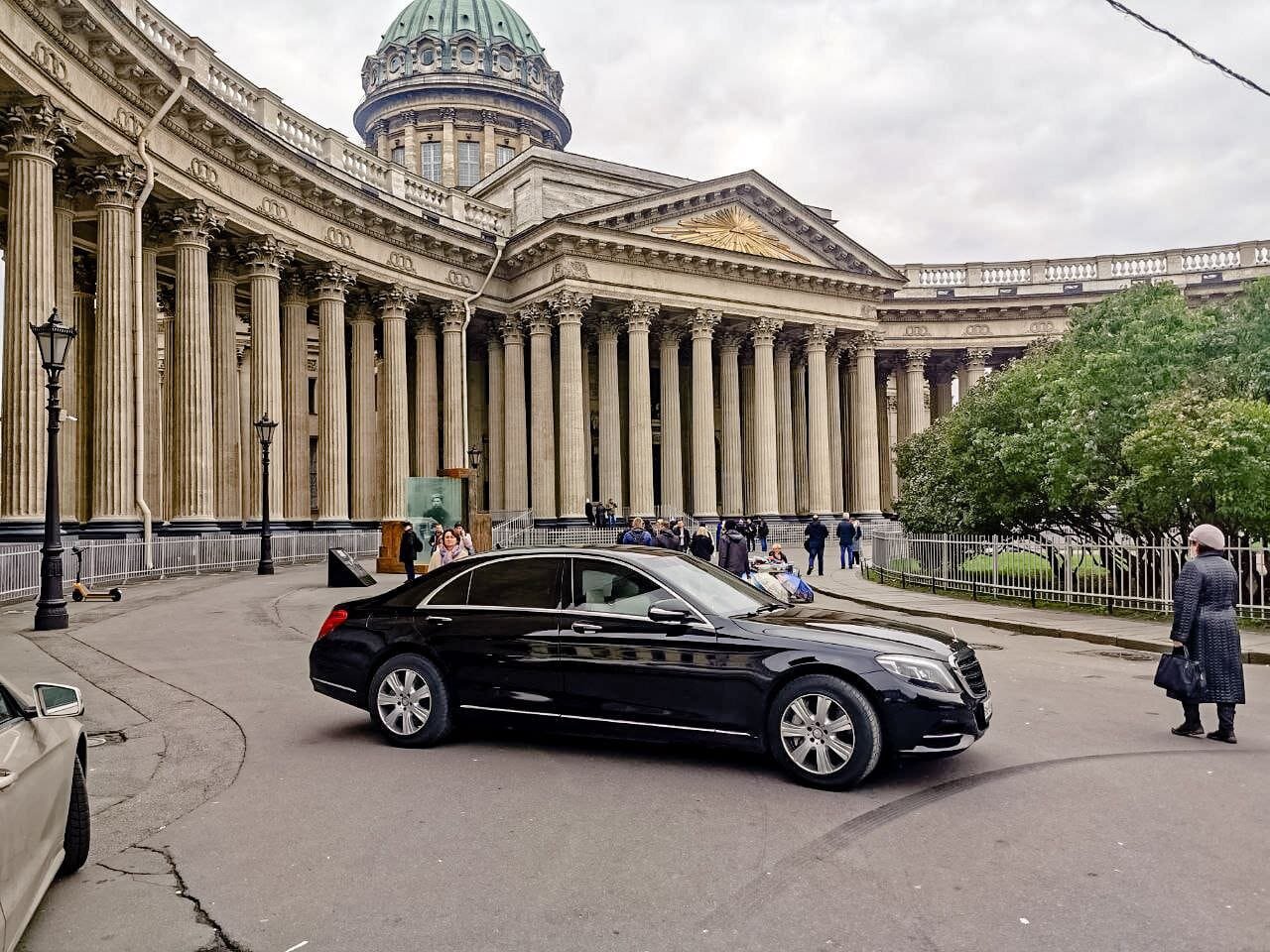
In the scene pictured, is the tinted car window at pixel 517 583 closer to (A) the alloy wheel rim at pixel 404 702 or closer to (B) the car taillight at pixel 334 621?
(A) the alloy wheel rim at pixel 404 702

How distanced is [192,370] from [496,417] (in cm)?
1713

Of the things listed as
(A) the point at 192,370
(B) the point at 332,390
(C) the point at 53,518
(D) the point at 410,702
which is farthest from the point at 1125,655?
(B) the point at 332,390

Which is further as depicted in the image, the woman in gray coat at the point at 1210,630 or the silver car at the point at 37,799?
the woman in gray coat at the point at 1210,630

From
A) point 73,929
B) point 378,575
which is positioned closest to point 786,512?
point 378,575

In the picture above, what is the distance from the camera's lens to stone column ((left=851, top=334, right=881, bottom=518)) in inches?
1751

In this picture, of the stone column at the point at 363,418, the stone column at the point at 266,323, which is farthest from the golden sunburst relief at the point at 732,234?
the stone column at the point at 266,323

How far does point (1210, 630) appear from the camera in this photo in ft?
22.9

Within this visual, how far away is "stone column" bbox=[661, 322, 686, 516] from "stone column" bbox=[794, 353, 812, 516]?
288 inches

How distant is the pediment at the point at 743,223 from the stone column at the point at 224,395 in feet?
44.1

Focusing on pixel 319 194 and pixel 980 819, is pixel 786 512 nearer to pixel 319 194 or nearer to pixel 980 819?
pixel 319 194

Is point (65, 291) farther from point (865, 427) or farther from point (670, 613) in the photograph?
point (865, 427)

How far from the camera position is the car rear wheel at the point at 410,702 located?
6.79 m

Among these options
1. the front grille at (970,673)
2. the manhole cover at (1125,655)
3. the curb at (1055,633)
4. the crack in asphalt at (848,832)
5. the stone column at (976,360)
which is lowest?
the manhole cover at (1125,655)

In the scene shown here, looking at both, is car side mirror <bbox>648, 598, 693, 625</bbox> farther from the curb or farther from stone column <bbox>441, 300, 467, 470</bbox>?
stone column <bbox>441, 300, 467, 470</bbox>
